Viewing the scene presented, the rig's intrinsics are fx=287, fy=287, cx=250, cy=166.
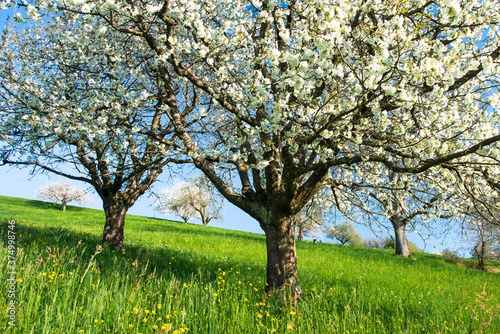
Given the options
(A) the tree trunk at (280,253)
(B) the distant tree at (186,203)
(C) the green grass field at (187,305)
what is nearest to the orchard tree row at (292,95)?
(A) the tree trunk at (280,253)

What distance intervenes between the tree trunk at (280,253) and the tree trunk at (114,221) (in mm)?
5992

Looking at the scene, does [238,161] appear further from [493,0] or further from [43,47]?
[43,47]

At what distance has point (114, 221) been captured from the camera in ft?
32.2

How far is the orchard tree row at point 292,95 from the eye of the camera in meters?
4.34

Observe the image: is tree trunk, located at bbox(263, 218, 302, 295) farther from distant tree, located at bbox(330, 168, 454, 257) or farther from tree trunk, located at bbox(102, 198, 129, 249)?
tree trunk, located at bbox(102, 198, 129, 249)

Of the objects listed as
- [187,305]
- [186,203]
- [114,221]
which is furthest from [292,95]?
[186,203]

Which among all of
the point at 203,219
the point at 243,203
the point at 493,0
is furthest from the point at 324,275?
the point at 203,219

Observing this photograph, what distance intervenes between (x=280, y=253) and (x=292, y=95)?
10.7ft

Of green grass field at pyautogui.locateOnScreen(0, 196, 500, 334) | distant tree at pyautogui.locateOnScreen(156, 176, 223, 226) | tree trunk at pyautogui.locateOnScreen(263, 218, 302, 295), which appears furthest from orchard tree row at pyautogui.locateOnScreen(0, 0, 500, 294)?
distant tree at pyautogui.locateOnScreen(156, 176, 223, 226)

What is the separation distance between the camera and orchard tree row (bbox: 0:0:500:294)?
434 centimetres

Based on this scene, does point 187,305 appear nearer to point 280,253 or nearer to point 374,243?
point 280,253

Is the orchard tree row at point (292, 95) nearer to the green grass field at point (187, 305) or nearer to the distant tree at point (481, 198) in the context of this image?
the distant tree at point (481, 198)

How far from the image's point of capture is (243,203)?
6180 millimetres

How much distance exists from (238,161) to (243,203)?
0.91 m
